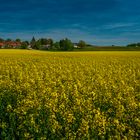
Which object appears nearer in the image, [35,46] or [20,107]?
[20,107]

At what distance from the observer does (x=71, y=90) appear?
14.8 m

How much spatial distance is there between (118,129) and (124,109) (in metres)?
1.69

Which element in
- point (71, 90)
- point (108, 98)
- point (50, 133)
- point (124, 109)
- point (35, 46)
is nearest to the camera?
point (50, 133)

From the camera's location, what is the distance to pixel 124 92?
1433cm

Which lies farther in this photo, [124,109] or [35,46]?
[35,46]

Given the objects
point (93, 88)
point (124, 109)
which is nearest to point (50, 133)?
point (124, 109)

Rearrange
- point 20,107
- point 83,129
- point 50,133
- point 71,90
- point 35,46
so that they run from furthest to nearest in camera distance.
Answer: point 35,46 < point 71,90 < point 20,107 < point 50,133 < point 83,129

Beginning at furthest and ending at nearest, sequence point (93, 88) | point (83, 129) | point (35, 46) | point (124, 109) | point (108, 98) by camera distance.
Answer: point (35, 46) → point (93, 88) → point (108, 98) → point (124, 109) → point (83, 129)

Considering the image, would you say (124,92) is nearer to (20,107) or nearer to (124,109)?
(124,109)

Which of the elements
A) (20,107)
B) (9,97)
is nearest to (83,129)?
(20,107)

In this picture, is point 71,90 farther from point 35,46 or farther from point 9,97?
point 35,46

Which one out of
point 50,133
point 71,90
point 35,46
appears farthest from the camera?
point 35,46

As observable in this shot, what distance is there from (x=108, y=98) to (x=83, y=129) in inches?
165

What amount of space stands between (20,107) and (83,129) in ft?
11.3
